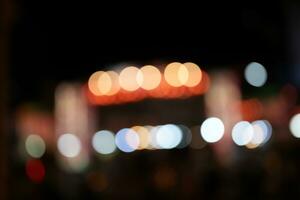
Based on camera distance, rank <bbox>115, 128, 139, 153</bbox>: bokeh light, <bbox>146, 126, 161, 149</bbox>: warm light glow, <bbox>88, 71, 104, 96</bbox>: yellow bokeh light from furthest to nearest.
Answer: <bbox>115, 128, 139, 153</bbox>: bokeh light → <bbox>88, 71, 104, 96</bbox>: yellow bokeh light → <bbox>146, 126, 161, 149</bbox>: warm light glow

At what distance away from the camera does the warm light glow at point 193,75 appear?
1103cm

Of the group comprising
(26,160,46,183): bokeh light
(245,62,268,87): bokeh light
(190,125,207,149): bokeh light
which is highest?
(245,62,268,87): bokeh light

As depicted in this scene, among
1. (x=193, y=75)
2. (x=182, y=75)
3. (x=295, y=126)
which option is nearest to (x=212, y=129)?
(x=193, y=75)

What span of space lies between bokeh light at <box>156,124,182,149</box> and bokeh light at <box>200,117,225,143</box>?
18.4 inches

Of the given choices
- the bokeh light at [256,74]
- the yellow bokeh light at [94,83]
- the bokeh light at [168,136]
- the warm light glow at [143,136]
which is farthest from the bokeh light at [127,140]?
the bokeh light at [256,74]

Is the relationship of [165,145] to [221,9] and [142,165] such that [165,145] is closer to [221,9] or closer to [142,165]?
[142,165]

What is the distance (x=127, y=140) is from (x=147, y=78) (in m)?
2.66

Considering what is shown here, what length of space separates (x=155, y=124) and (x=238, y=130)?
1441 mm

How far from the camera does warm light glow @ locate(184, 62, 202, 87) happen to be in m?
11.0

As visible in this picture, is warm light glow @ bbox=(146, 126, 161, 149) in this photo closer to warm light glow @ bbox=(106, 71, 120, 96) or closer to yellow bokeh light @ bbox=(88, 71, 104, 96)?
warm light glow @ bbox=(106, 71, 120, 96)

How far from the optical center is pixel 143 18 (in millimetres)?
15070

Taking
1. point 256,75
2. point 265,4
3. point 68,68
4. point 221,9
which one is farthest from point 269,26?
point 68,68

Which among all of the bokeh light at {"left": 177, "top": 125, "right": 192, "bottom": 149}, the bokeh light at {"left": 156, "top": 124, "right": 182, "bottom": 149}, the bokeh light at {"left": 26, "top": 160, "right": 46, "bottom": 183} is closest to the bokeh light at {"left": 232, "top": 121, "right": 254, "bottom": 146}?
the bokeh light at {"left": 177, "top": 125, "right": 192, "bottom": 149}

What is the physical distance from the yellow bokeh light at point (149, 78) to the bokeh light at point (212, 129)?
111cm
